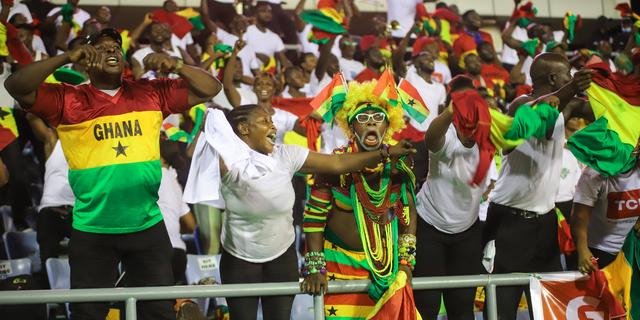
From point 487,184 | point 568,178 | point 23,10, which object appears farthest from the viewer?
point 23,10

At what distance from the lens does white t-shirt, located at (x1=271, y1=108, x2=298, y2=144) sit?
7.57m

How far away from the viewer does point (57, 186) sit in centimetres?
648

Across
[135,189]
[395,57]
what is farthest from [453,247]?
[395,57]

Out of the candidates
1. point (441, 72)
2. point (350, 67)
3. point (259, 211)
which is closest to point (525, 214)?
point (259, 211)

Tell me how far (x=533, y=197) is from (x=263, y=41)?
18.8 feet

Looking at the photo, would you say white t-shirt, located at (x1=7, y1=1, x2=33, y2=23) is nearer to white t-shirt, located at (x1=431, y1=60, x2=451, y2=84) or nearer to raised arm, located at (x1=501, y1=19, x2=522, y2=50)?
white t-shirt, located at (x1=431, y1=60, x2=451, y2=84)

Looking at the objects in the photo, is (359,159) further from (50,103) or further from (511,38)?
(511,38)

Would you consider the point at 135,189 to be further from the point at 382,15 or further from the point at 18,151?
the point at 382,15

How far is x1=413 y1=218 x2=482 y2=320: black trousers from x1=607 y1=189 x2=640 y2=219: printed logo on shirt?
2.65 feet

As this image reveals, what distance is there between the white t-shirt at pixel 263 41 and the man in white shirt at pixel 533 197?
5.42 metres

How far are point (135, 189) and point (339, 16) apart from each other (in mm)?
5821

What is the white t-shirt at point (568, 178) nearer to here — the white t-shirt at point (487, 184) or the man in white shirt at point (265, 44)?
the white t-shirt at point (487, 184)

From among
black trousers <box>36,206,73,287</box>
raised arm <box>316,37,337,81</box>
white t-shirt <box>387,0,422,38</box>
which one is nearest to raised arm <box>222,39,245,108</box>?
black trousers <box>36,206,73,287</box>

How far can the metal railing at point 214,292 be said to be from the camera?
374cm
